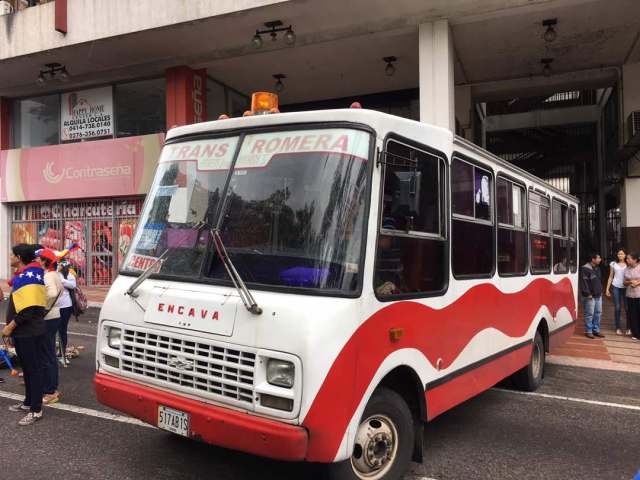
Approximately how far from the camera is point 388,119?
141 inches

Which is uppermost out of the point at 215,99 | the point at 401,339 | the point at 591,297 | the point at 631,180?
the point at 215,99

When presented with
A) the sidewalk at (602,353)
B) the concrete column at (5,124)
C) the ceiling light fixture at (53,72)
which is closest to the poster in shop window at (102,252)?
the ceiling light fixture at (53,72)

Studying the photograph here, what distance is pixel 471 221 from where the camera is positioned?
4.72 m

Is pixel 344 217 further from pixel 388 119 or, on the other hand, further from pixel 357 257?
pixel 388 119

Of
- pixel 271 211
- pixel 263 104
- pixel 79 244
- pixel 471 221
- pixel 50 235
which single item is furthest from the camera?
pixel 50 235

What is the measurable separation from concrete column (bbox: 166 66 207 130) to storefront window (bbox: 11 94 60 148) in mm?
5290

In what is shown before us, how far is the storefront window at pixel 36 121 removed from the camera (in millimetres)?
18391

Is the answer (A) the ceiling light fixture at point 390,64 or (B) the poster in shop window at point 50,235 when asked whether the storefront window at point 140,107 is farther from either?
(A) the ceiling light fixture at point 390,64

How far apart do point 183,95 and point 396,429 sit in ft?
45.3

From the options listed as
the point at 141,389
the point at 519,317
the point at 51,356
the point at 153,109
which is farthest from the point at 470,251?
the point at 153,109

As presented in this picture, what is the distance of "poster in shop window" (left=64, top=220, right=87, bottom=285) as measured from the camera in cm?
1745

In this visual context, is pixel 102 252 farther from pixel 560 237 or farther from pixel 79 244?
pixel 560 237

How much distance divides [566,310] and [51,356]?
705cm

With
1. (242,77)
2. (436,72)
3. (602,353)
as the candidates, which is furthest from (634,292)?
(242,77)
